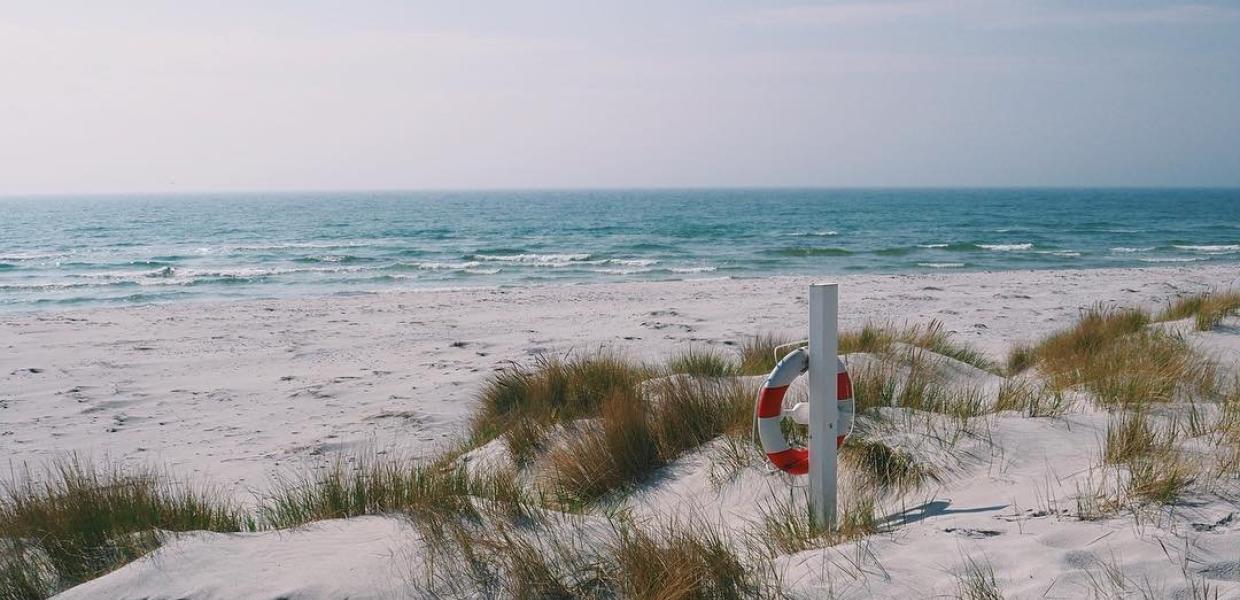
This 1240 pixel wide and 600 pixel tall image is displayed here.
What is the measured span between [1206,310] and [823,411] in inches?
301

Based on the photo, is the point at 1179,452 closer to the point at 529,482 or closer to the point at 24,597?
the point at 529,482

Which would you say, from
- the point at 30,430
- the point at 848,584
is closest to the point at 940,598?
the point at 848,584

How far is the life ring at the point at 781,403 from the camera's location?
12.4 ft

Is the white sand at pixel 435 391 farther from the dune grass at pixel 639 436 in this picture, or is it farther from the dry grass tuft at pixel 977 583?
the dune grass at pixel 639 436

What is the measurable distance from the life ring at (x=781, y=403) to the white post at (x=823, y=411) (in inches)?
3.1

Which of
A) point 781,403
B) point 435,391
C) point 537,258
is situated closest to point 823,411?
point 781,403

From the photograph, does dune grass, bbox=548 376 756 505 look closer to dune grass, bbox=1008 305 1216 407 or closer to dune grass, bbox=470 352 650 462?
dune grass, bbox=470 352 650 462

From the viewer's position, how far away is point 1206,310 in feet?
30.1

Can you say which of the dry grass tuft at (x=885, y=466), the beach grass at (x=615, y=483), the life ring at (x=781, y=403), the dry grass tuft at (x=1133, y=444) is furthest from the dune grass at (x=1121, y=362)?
the life ring at (x=781, y=403)

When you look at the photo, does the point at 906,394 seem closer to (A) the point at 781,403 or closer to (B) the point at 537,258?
(A) the point at 781,403

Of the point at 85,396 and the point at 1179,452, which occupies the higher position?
the point at 1179,452

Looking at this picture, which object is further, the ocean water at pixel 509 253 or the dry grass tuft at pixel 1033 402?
the ocean water at pixel 509 253

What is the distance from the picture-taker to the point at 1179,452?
3.78 meters

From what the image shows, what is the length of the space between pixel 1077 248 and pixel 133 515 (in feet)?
109
